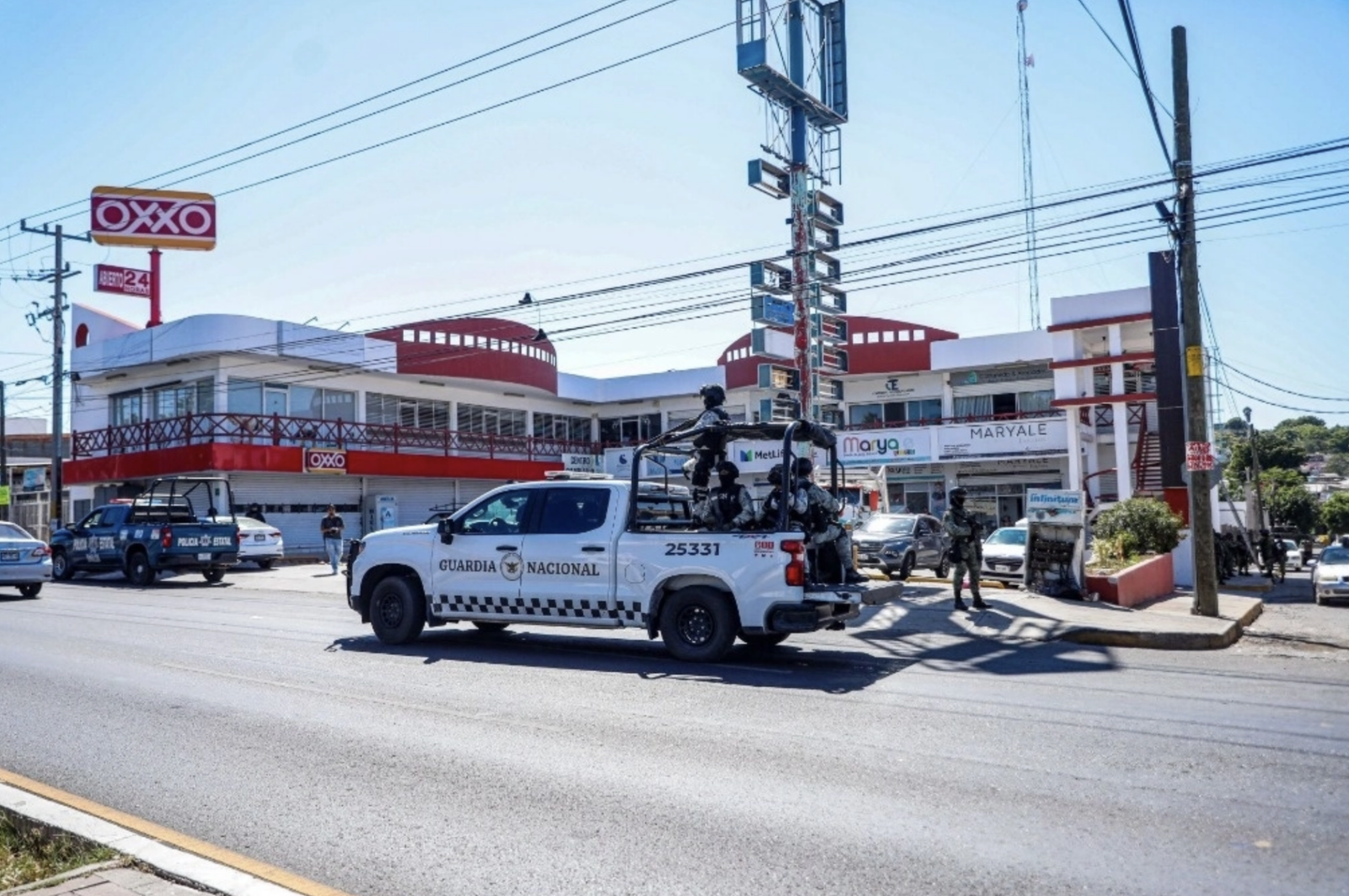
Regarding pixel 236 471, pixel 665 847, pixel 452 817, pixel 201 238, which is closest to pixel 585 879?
pixel 665 847

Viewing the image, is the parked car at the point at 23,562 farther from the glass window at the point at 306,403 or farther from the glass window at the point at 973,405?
the glass window at the point at 973,405

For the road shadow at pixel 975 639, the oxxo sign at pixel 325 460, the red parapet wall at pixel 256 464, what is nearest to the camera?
the road shadow at pixel 975 639

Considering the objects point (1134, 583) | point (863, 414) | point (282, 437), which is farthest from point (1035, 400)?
point (282, 437)

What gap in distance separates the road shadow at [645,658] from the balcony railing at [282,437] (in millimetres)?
20587

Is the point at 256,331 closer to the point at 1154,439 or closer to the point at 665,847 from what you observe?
the point at 1154,439

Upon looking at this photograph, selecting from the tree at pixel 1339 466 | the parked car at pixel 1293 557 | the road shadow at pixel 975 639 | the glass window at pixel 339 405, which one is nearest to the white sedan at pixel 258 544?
the glass window at pixel 339 405

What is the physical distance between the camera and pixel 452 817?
5496 mm

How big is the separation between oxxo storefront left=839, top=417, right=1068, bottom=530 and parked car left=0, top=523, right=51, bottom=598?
74.8ft

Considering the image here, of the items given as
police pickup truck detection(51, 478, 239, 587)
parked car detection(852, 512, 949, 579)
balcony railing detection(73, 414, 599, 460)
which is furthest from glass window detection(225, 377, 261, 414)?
parked car detection(852, 512, 949, 579)

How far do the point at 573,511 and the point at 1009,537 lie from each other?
12856mm

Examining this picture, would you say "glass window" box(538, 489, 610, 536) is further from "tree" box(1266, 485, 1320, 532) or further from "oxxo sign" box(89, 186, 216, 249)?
"tree" box(1266, 485, 1320, 532)

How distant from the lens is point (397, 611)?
39.5 feet

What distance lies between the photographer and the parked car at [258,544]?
86.9 feet

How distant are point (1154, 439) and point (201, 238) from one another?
3356 cm
